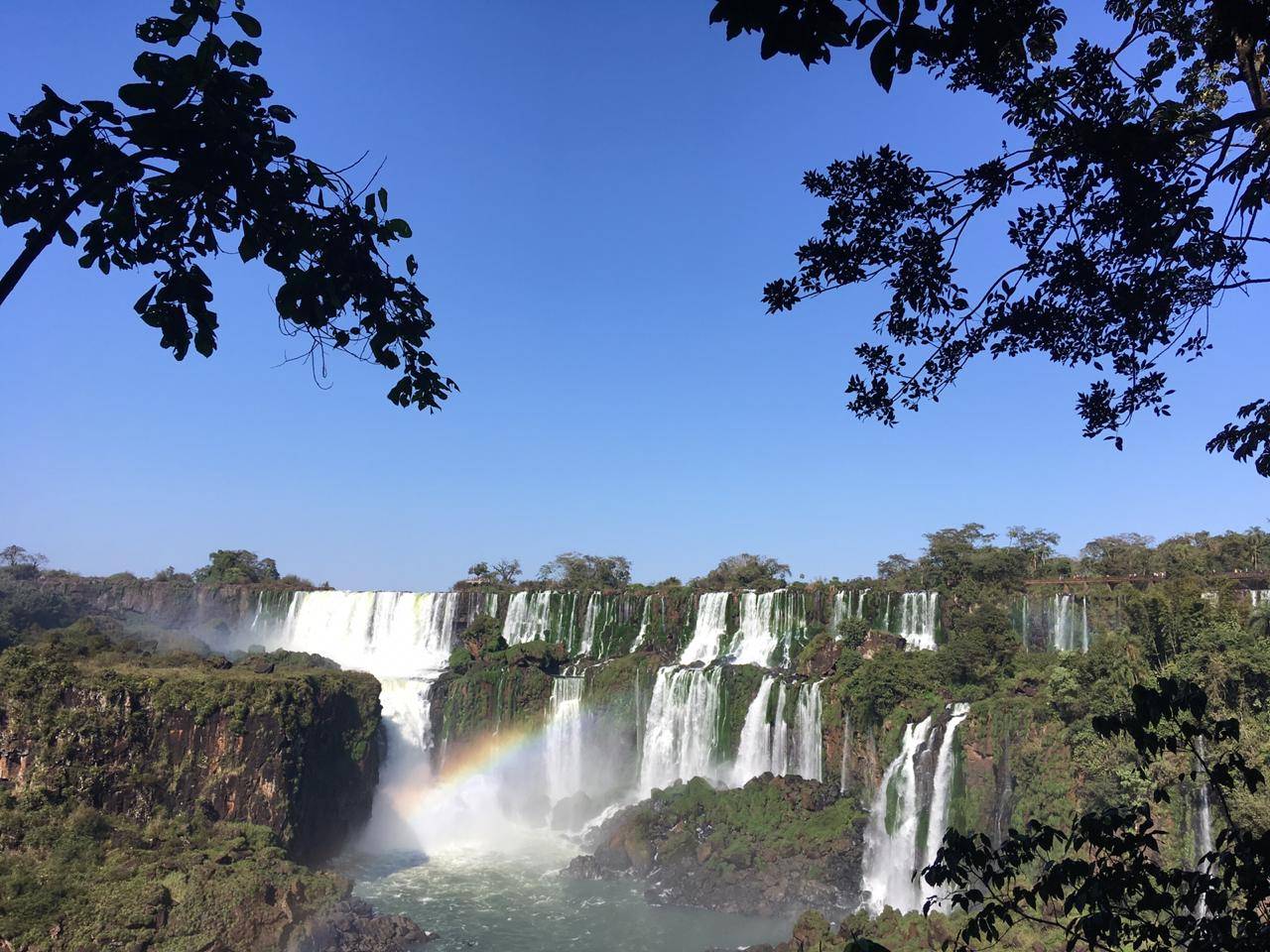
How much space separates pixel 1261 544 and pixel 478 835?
29690 mm

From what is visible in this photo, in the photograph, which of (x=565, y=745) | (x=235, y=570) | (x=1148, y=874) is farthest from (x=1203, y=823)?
(x=235, y=570)

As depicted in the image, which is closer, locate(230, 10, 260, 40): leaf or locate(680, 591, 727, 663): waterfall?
locate(230, 10, 260, 40): leaf

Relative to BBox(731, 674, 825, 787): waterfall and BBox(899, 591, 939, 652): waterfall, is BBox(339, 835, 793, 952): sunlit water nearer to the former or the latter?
BBox(731, 674, 825, 787): waterfall

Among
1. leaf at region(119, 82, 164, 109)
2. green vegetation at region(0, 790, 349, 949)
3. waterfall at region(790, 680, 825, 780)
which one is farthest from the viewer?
waterfall at region(790, 680, 825, 780)

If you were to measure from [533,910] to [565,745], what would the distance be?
9182 millimetres

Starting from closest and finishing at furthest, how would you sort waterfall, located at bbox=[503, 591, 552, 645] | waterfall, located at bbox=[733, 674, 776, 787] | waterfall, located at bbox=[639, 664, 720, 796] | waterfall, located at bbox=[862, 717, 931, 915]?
→ waterfall, located at bbox=[862, 717, 931, 915] < waterfall, located at bbox=[733, 674, 776, 787] < waterfall, located at bbox=[639, 664, 720, 796] < waterfall, located at bbox=[503, 591, 552, 645]

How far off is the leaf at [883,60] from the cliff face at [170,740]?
23.5 m

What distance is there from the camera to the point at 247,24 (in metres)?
2.88

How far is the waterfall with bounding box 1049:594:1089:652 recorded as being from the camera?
24.2 metres

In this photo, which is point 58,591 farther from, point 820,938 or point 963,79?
point 963,79

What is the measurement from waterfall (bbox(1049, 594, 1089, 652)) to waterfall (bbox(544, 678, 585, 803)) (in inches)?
609

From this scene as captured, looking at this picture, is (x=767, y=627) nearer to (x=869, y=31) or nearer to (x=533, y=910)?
(x=533, y=910)

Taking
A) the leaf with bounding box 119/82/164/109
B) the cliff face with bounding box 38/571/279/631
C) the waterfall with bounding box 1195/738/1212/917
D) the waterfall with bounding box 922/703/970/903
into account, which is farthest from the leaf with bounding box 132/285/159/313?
the cliff face with bounding box 38/571/279/631

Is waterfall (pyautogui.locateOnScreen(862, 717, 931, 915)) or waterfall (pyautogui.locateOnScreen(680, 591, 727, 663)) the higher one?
waterfall (pyautogui.locateOnScreen(680, 591, 727, 663))
